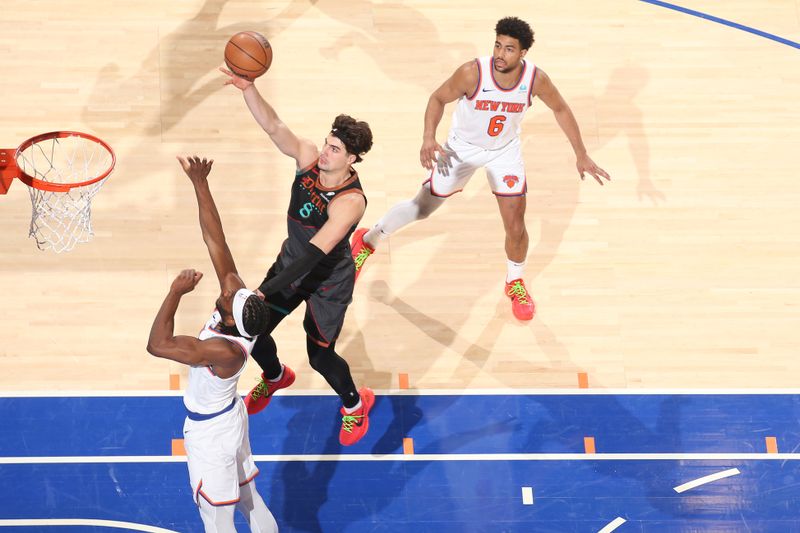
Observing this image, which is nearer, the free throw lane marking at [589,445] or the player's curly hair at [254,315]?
the player's curly hair at [254,315]

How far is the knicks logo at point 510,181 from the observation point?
7359 millimetres

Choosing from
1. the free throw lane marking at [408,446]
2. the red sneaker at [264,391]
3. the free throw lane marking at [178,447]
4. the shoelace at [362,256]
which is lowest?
the free throw lane marking at [408,446]

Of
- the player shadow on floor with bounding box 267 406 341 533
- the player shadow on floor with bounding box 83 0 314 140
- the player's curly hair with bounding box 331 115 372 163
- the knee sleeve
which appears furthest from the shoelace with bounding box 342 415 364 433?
the player shadow on floor with bounding box 83 0 314 140

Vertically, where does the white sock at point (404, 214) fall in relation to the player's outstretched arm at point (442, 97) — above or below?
below

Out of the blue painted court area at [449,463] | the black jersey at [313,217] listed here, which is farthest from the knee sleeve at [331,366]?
the blue painted court area at [449,463]

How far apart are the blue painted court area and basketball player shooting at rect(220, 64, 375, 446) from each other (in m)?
0.50

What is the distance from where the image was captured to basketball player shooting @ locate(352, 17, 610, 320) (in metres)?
7.02

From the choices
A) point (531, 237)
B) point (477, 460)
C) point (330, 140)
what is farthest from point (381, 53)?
point (477, 460)

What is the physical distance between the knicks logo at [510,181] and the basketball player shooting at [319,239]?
4.38 ft

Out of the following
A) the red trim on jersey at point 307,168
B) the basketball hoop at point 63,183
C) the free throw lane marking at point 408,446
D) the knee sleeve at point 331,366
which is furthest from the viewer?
the basketball hoop at point 63,183

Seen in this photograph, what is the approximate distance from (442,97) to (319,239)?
5.71 feet

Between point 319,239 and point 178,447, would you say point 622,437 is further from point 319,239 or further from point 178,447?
point 178,447

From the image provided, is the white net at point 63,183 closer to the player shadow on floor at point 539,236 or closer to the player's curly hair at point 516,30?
the player shadow on floor at point 539,236

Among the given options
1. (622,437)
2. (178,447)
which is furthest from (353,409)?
(622,437)
